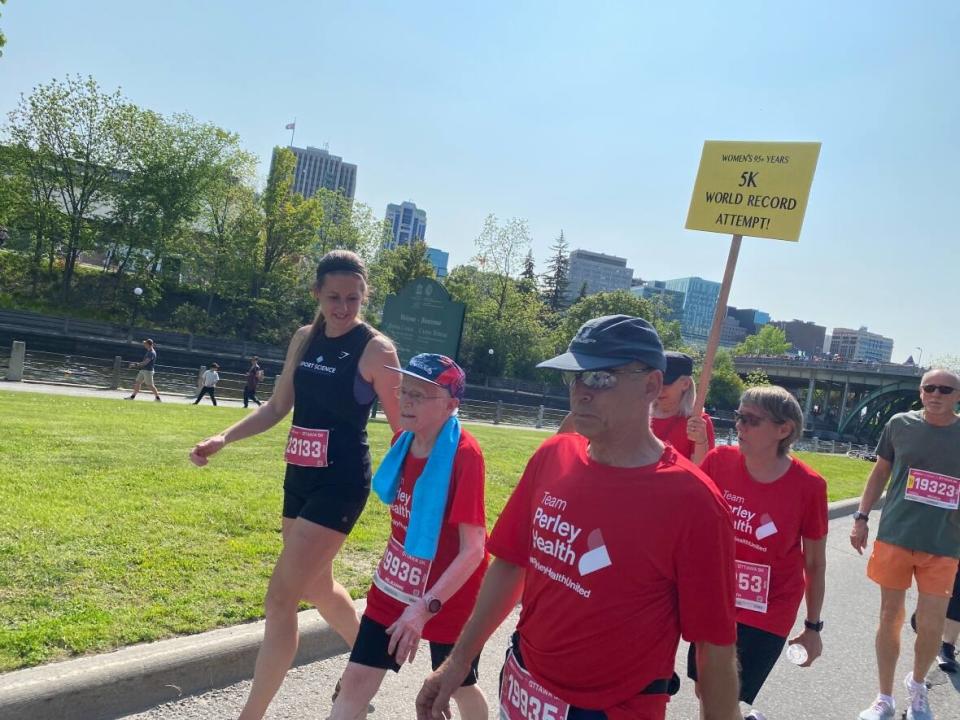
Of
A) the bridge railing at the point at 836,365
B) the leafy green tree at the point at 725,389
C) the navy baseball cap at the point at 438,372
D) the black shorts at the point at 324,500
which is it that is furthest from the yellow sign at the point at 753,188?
the bridge railing at the point at 836,365

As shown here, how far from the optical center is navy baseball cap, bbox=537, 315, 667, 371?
204cm

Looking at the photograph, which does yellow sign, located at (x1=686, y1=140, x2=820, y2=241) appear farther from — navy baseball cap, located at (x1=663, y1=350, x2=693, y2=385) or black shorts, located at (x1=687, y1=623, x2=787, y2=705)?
black shorts, located at (x1=687, y1=623, x2=787, y2=705)

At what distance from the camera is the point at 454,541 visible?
294 centimetres

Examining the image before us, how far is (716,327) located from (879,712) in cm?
256

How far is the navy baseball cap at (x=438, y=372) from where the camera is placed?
9.77 feet

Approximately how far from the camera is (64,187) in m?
47.7

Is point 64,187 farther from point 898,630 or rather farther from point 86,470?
point 898,630

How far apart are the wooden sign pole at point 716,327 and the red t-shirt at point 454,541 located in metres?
2.08

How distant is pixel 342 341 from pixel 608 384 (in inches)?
70.9

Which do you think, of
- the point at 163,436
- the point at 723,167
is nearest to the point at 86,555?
the point at 723,167

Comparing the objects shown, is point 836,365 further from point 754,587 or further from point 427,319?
point 754,587

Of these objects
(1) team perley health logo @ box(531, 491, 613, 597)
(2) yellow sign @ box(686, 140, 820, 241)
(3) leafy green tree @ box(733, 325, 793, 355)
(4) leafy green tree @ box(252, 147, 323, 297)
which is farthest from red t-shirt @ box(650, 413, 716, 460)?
(3) leafy green tree @ box(733, 325, 793, 355)

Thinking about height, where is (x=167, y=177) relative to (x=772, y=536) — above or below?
above

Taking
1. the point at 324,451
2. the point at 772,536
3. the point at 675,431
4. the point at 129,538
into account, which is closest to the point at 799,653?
the point at 772,536
